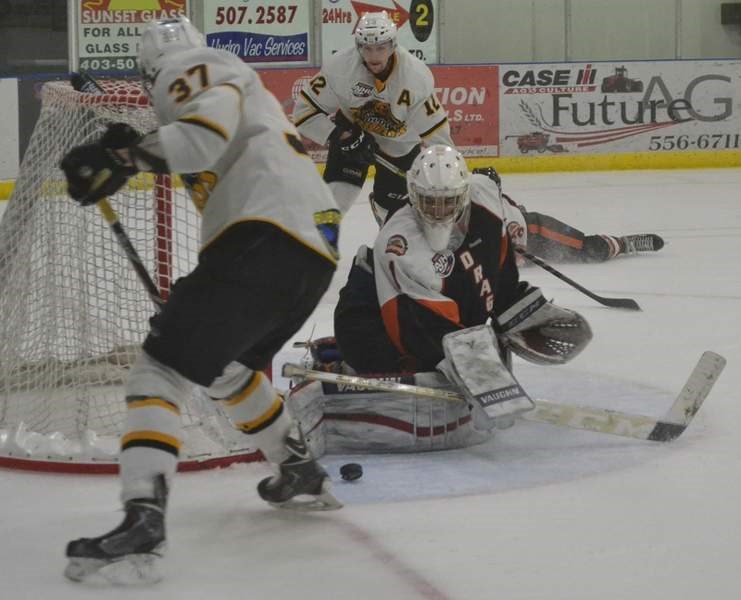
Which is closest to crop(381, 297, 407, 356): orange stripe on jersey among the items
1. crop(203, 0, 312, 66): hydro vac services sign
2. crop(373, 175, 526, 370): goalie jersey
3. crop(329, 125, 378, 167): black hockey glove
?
crop(373, 175, 526, 370): goalie jersey

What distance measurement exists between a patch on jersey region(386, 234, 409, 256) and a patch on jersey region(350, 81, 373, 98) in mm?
1837

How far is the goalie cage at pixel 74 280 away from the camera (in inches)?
135

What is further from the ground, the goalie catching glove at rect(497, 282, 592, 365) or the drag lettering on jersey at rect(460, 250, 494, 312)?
the drag lettering on jersey at rect(460, 250, 494, 312)

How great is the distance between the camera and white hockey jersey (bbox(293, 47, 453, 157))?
5191mm

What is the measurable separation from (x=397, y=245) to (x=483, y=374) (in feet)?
1.38

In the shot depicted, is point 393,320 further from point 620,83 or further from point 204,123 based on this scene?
point 620,83

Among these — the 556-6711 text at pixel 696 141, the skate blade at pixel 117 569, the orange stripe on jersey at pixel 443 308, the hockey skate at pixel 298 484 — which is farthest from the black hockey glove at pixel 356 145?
the 556-6711 text at pixel 696 141

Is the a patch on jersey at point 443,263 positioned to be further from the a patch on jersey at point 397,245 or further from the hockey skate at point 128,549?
the hockey skate at point 128,549

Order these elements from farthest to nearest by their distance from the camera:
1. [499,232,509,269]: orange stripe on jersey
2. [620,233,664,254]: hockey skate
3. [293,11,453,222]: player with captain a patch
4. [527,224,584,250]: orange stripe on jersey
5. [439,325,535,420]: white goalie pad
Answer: [620,233,664,254]: hockey skate, [527,224,584,250]: orange stripe on jersey, [293,11,453,222]: player with captain a patch, [499,232,509,269]: orange stripe on jersey, [439,325,535,420]: white goalie pad

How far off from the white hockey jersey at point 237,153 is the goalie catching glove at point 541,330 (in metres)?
1.07

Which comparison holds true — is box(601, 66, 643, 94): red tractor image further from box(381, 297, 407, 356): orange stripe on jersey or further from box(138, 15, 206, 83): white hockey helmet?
box(138, 15, 206, 83): white hockey helmet

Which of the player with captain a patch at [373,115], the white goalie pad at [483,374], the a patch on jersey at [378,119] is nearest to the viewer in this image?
the white goalie pad at [483,374]

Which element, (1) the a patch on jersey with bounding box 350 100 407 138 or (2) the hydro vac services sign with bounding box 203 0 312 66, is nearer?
(1) the a patch on jersey with bounding box 350 100 407 138

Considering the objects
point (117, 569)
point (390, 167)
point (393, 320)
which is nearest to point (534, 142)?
point (390, 167)
